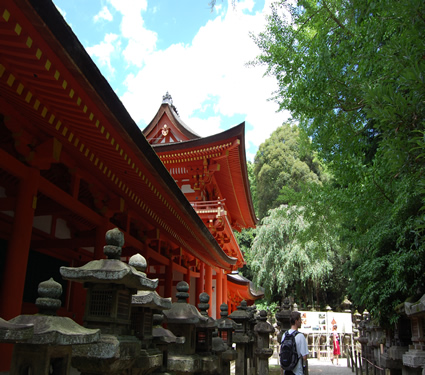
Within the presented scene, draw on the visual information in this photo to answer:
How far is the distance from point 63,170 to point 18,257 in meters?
2.25

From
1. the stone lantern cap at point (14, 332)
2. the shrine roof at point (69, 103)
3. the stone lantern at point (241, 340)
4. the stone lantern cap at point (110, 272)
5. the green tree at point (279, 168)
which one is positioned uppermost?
the green tree at point (279, 168)

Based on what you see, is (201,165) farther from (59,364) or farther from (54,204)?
(59,364)

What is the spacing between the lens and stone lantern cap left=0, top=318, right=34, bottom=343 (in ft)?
6.69

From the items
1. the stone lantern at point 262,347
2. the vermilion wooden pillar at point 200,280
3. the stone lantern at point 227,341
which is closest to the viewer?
the stone lantern at point 227,341

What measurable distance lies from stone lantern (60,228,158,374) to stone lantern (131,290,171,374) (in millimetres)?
237

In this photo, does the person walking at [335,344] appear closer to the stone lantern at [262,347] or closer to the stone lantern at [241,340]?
the stone lantern at [262,347]

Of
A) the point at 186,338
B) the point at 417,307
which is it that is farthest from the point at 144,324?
the point at 417,307

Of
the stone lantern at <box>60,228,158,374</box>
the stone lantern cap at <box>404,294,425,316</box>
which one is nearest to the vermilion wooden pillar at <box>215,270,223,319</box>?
the stone lantern cap at <box>404,294,425,316</box>

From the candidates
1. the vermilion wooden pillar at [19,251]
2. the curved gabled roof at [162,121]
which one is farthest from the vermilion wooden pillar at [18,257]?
the curved gabled roof at [162,121]

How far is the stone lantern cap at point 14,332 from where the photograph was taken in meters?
2.04

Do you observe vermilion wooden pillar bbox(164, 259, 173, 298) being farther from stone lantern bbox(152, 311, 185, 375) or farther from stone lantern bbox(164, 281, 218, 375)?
stone lantern bbox(152, 311, 185, 375)

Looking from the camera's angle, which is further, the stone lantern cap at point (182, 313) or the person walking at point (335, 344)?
the person walking at point (335, 344)

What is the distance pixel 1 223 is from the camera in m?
5.39

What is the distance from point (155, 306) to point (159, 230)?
4.63 meters
